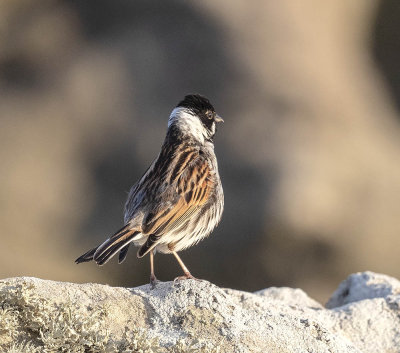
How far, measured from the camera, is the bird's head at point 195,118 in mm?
6797

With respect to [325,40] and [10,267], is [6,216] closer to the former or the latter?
[10,267]

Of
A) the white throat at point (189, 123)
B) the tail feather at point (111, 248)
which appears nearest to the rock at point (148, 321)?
the tail feather at point (111, 248)

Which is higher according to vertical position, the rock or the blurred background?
the blurred background

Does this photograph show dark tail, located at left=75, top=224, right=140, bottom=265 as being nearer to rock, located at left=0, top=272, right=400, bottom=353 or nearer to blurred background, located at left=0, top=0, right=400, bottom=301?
rock, located at left=0, top=272, right=400, bottom=353

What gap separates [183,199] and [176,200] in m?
0.05

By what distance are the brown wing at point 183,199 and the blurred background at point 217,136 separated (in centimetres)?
698

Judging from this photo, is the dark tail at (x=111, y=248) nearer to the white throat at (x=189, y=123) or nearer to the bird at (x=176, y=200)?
the bird at (x=176, y=200)

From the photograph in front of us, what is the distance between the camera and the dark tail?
544 cm

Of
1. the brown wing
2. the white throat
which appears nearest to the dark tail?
the brown wing

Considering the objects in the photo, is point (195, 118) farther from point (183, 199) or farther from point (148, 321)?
point (148, 321)

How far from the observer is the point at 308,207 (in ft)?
45.8

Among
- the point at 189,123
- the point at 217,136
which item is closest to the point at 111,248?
the point at 189,123

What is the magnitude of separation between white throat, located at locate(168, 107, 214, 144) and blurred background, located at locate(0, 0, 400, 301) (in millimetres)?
6633

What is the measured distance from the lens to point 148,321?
15.9ft
